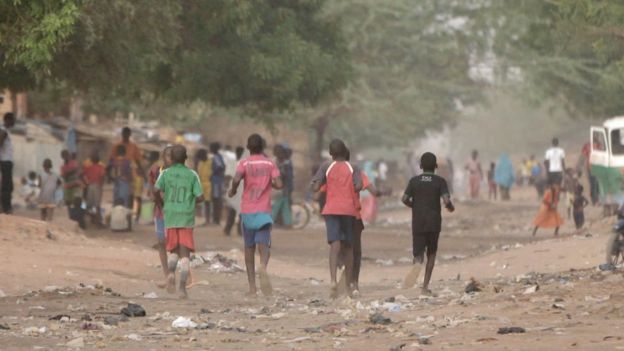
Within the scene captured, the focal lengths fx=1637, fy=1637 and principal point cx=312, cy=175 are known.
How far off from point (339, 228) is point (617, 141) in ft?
54.2

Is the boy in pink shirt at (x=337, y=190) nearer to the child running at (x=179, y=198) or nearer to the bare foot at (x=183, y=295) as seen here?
the child running at (x=179, y=198)

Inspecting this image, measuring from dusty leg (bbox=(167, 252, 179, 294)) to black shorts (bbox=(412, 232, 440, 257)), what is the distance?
2463 millimetres

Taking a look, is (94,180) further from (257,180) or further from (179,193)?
(179,193)

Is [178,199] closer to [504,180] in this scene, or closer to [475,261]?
[475,261]

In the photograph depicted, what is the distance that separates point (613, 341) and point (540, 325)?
137cm

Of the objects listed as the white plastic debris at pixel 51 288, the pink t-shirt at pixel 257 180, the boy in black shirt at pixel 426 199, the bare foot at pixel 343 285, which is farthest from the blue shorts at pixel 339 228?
the white plastic debris at pixel 51 288

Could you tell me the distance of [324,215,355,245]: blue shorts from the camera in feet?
54.4

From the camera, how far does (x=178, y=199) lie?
1617cm

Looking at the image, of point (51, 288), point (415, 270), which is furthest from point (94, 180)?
point (415, 270)

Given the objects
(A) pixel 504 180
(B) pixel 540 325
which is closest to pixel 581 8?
(B) pixel 540 325

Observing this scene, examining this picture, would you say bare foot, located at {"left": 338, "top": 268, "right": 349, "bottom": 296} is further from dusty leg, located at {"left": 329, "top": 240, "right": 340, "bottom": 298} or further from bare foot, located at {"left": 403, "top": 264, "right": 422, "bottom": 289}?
bare foot, located at {"left": 403, "top": 264, "right": 422, "bottom": 289}

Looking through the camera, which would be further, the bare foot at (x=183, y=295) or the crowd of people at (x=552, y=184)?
the crowd of people at (x=552, y=184)

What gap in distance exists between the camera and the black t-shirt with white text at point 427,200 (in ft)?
54.9

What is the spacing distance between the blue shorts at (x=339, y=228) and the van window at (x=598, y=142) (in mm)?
16625
